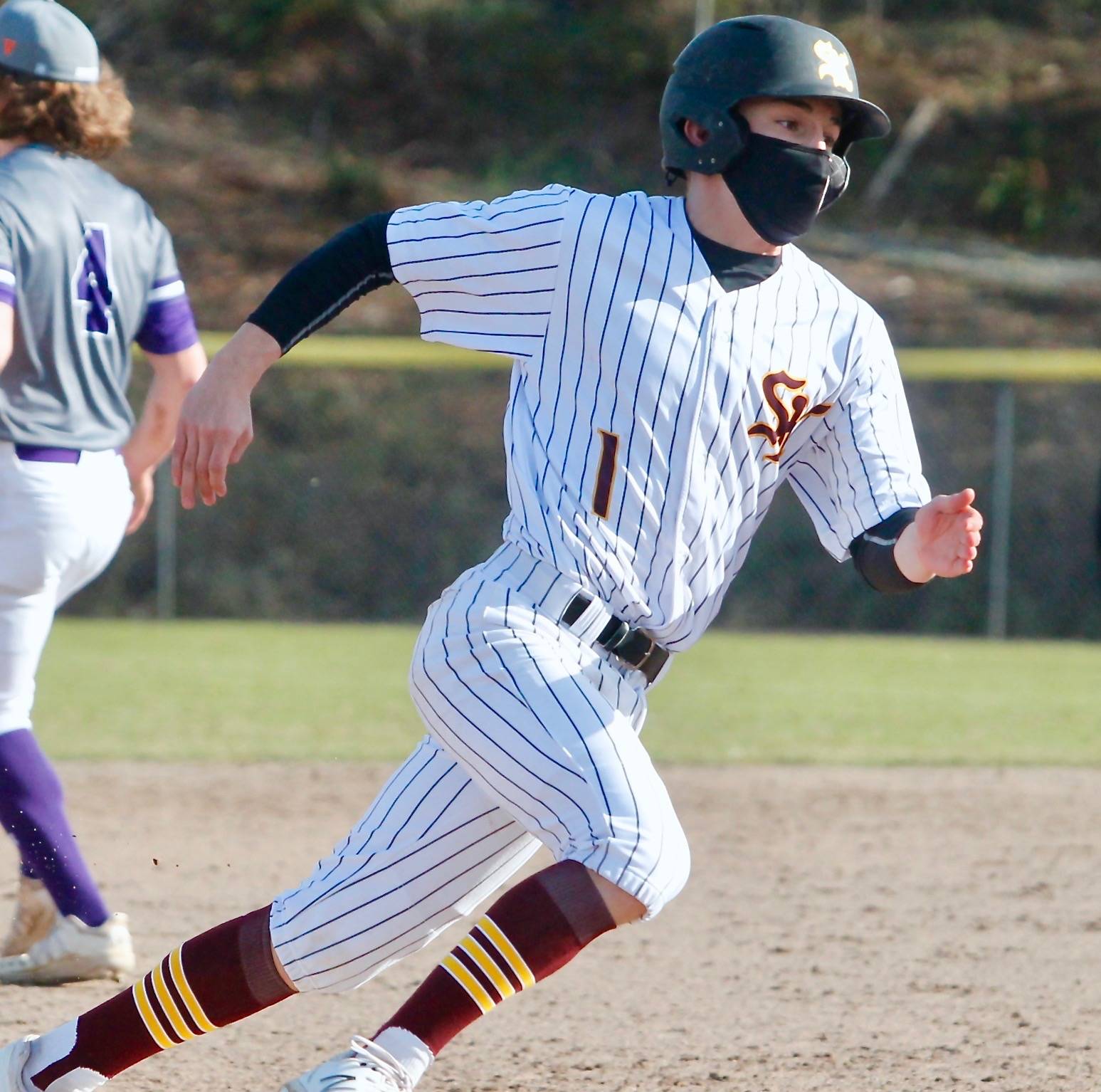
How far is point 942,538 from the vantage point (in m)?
2.32

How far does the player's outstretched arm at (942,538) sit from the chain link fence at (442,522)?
977 centimetres

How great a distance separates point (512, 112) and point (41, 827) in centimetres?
1756

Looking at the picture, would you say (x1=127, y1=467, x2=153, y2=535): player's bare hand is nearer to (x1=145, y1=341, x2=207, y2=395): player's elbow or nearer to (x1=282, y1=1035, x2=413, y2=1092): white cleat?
(x1=145, y1=341, x2=207, y2=395): player's elbow

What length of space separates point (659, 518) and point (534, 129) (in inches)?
706

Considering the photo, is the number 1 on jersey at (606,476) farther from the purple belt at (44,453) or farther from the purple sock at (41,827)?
the purple sock at (41,827)

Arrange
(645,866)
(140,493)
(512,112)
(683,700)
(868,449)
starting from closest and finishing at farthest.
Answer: (645,866) < (868,449) < (140,493) < (683,700) < (512,112)

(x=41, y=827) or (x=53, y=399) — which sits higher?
(x=53, y=399)

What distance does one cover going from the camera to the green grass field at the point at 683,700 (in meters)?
6.43

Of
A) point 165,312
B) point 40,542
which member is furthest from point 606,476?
point 165,312

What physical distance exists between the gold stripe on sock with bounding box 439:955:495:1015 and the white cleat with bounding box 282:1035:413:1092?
0.44 feet

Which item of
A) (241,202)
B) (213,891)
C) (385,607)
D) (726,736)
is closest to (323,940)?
(213,891)

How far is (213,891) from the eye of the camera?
4.16 metres

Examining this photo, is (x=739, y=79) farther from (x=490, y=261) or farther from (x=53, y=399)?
(x=53, y=399)

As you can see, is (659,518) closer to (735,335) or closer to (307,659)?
(735,335)
